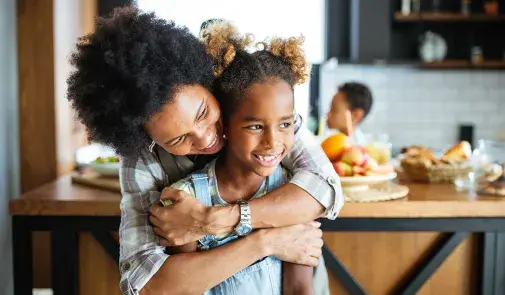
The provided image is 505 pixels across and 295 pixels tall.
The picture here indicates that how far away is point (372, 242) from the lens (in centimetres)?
179

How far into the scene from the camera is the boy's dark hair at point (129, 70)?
1.07m

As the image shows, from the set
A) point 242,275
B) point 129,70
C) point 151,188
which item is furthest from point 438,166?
point 129,70

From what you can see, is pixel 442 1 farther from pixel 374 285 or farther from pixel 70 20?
pixel 374 285

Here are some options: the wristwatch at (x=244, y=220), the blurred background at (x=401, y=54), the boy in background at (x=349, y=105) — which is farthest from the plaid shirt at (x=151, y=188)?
the blurred background at (x=401, y=54)

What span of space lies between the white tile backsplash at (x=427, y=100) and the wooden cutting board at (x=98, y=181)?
3.11 metres

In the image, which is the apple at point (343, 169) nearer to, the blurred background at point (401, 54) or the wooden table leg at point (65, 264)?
the wooden table leg at point (65, 264)

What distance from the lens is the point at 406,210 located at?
1.64m

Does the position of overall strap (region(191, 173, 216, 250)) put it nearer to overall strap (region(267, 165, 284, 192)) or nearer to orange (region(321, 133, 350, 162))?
overall strap (region(267, 165, 284, 192))

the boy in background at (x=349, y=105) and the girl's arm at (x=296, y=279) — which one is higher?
the boy in background at (x=349, y=105)

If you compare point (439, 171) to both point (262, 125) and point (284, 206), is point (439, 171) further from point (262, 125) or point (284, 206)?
point (262, 125)

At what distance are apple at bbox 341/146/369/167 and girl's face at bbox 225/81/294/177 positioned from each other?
1.84ft

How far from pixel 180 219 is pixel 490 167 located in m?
1.01

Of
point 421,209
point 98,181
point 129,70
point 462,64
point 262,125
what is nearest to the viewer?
point 129,70

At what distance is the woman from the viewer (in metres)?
1.09
